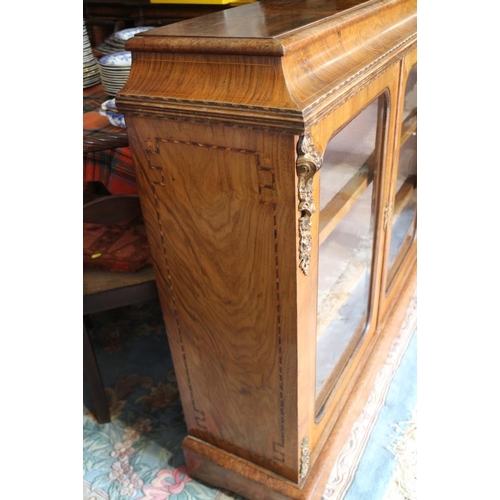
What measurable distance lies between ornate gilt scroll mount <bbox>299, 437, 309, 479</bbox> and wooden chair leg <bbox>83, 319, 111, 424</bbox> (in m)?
0.44

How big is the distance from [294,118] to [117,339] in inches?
36.6

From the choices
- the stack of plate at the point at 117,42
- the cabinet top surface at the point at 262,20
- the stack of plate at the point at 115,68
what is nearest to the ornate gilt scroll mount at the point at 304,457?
the cabinet top surface at the point at 262,20

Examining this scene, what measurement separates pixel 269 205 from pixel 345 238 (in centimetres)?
30

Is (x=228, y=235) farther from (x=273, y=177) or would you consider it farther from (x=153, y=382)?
(x=153, y=382)

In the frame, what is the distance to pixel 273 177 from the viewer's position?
0.52 metres

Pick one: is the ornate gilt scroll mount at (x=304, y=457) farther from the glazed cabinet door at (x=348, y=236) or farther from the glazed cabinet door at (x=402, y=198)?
Answer: the glazed cabinet door at (x=402, y=198)

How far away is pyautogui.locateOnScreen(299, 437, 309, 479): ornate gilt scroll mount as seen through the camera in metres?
0.73

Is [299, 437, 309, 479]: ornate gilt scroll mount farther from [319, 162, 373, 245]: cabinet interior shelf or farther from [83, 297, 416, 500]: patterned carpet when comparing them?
[319, 162, 373, 245]: cabinet interior shelf

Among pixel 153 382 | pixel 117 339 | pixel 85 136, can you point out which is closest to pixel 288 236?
pixel 85 136

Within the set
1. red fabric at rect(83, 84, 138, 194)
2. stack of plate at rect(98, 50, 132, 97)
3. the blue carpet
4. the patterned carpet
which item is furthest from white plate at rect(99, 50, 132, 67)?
the blue carpet

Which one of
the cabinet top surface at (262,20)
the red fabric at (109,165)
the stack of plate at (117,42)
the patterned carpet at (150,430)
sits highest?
the cabinet top surface at (262,20)

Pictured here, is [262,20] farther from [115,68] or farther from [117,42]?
[117,42]

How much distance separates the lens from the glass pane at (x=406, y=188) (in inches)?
37.5

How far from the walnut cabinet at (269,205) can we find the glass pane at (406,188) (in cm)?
2
